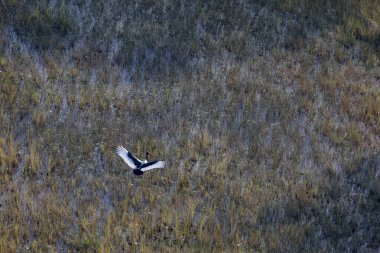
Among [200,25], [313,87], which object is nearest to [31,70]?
[200,25]

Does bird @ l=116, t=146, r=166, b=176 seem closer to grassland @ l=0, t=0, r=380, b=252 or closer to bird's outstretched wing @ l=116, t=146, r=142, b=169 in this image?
bird's outstretched wing @ l=116, t=146, r=142, b=169

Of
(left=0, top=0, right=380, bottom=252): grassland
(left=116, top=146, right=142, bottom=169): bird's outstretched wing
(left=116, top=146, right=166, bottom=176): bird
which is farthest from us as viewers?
(left=116, top=146, right=142, bottom=169): bird's outstretched wing

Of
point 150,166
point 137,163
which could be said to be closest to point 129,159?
point 137,163

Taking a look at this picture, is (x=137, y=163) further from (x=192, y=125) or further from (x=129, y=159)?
(x=192, y=125)

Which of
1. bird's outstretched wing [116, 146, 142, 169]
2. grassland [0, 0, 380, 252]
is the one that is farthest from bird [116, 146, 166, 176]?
grassland [0, 0, 380, 252]

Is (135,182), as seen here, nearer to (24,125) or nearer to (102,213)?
(102,213)

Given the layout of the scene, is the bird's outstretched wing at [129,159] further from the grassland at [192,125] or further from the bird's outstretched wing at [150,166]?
the grassland at [192,125]

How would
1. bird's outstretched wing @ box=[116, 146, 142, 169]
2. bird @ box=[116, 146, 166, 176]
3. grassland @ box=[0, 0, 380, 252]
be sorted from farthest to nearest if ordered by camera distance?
1. bird's outstretched wing @ box=[116, 146, 142, 169]
2. bird @ box=[116, 146, 166, 176]
3. grassland @ box=[0, 0, 380, 252]

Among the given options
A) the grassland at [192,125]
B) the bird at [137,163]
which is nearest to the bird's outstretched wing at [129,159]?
the bird at [137,163]
